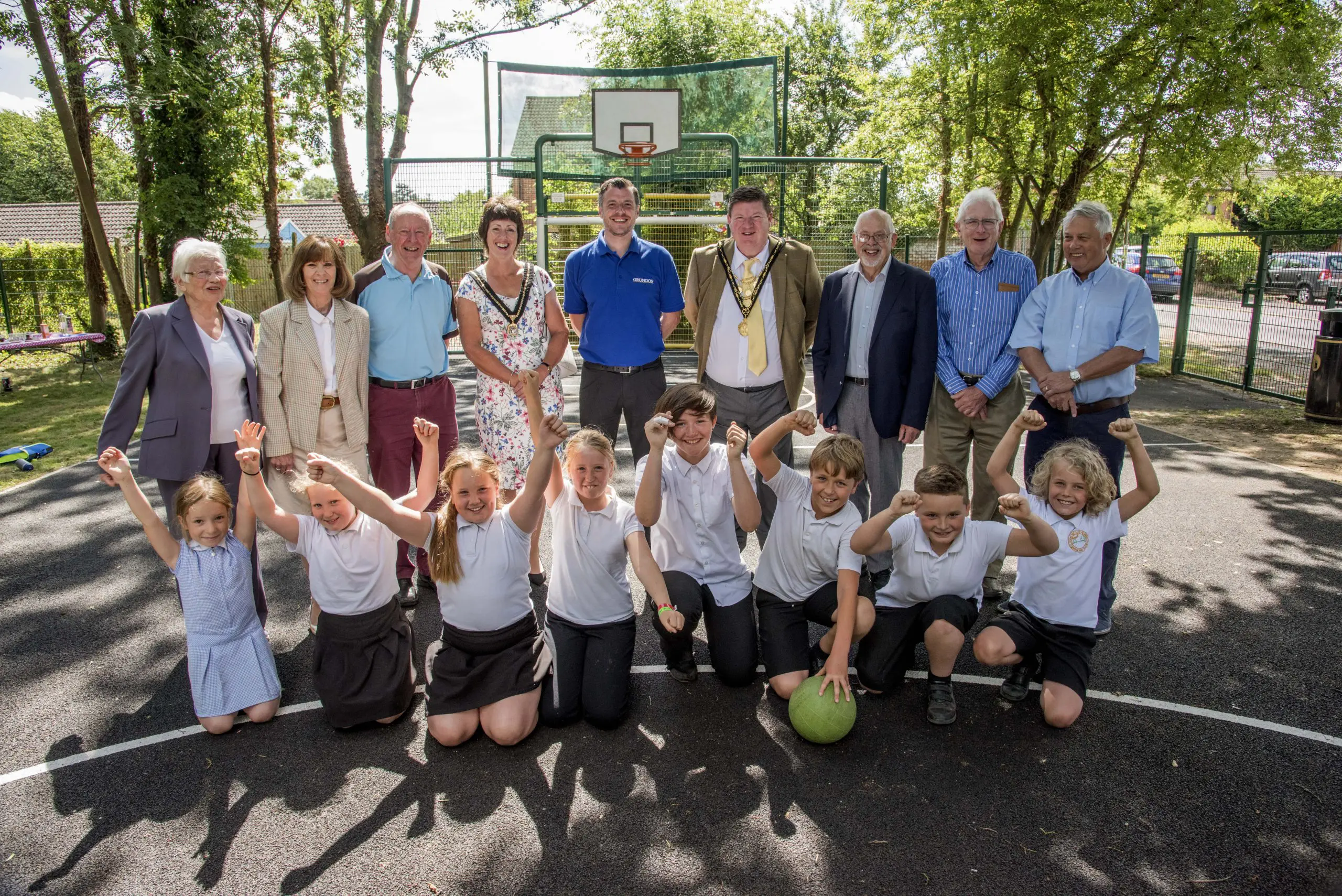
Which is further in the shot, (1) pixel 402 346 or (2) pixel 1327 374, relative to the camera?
(2) pixel 1327 374

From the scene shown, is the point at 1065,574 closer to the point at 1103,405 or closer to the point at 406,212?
the point at 1103,405

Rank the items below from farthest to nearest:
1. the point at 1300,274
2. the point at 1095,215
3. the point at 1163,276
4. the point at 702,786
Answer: the point at 1163,276, the point at 1300,274, the point at 1095,215, the point at 702,786

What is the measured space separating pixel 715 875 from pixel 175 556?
8.49 ft

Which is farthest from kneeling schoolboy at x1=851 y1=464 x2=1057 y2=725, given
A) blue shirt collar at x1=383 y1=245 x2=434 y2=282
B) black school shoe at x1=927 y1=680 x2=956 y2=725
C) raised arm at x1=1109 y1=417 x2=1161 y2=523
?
blue shirt collar at x1=383 y1=245 x2=434 y2=282

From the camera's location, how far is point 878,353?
15.1ft

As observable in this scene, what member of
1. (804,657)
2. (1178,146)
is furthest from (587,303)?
(1178,146)

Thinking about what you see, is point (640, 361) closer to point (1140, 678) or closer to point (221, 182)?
point (1140, 678)

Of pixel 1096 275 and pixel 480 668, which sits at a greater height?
pixel 1096 275

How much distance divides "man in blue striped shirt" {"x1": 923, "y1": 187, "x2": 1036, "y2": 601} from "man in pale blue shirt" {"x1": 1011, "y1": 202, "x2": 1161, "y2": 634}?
8.1 inches

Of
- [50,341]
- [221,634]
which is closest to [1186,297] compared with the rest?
[221,634]

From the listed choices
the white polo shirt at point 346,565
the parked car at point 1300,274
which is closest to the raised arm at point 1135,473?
the white polo shirt at point 346,565

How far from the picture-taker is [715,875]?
8.79 feet

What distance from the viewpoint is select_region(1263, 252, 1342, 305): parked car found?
1091 centimetres

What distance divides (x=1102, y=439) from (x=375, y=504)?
354cm
